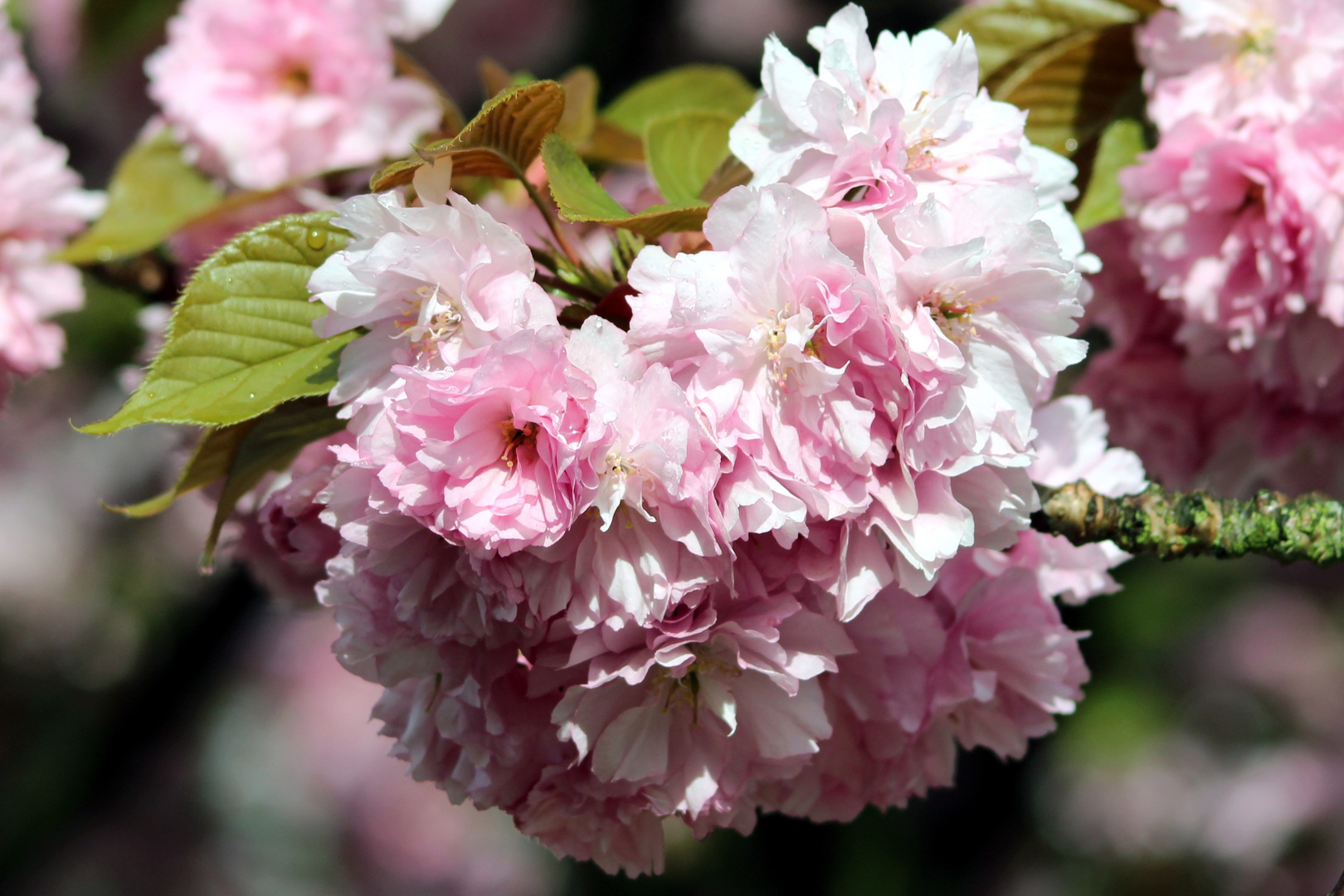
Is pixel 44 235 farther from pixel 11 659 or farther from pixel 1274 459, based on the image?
pixel 11 659

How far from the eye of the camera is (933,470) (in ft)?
1.65

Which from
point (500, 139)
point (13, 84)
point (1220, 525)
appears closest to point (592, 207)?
point (500, 139)

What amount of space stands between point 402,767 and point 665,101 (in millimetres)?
1946

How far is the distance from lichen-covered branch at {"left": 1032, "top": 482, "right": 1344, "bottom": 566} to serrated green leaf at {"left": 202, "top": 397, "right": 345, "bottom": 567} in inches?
16.4

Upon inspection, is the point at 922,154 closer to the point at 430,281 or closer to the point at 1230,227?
the point at 430,281

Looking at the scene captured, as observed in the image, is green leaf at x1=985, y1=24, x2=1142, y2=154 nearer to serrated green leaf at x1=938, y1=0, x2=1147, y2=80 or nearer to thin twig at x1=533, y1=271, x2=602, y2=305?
serrated green leaf at x1=938, y1=0, x2=1147, y2=80

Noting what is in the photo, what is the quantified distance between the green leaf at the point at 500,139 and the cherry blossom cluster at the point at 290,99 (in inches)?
17.0

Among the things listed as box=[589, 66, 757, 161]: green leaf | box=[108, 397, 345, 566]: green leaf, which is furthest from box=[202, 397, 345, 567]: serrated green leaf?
box=[589, 66, 757, 161]: green leaf

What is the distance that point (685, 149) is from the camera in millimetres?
710

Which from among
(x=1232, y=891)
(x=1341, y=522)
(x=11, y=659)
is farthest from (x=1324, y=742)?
(x=11, y=659)

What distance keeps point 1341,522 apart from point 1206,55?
0.33 m

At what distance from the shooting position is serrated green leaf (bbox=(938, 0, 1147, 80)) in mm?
884

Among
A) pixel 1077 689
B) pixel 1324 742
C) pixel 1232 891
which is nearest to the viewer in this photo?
pixel 1077 689

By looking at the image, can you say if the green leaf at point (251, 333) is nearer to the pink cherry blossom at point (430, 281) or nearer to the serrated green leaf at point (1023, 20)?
the pink cherry blossom at point (430, 281)
